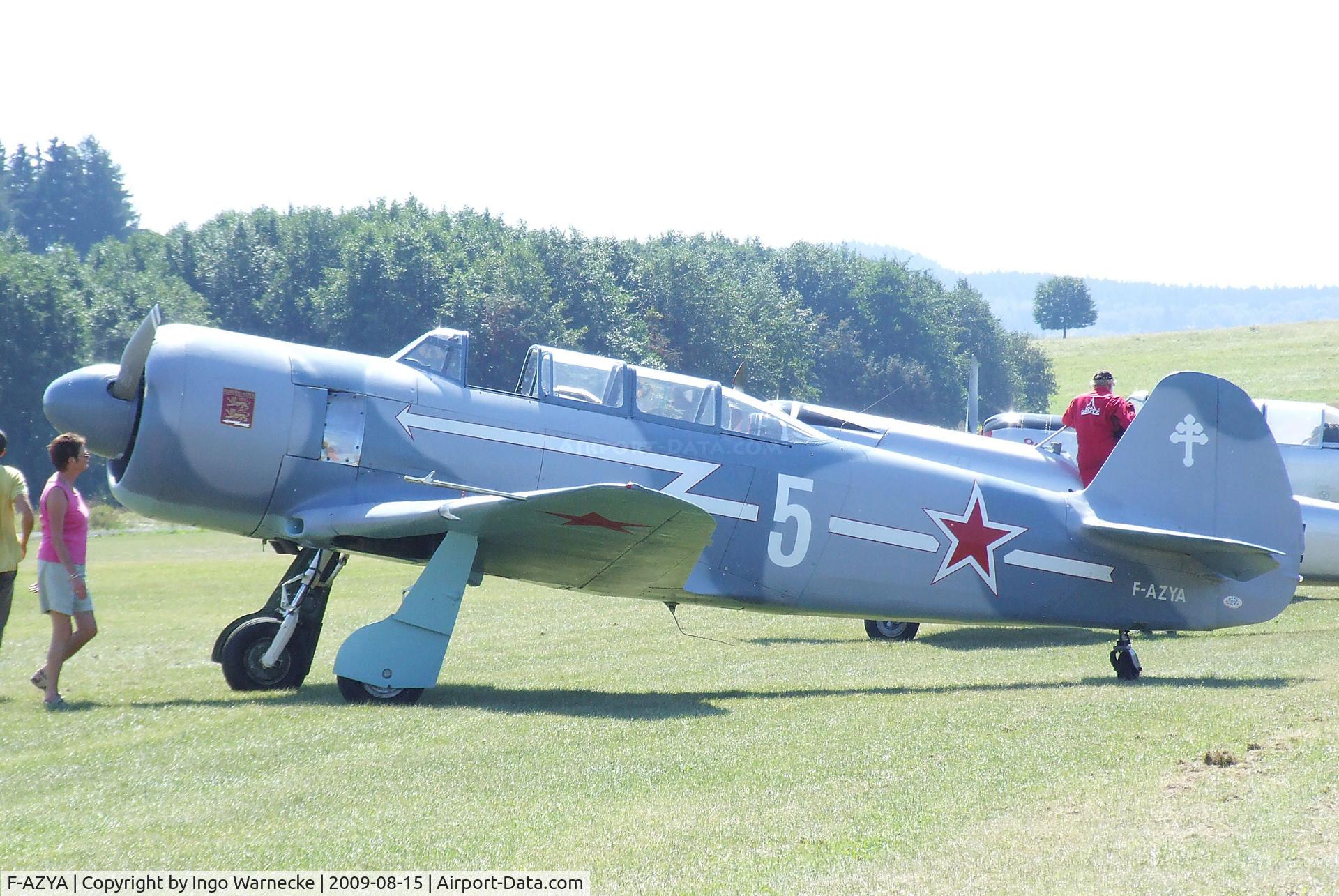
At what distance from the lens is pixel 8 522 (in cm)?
901

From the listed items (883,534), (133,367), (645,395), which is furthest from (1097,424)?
(133,367)

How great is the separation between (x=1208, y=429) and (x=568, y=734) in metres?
6.29

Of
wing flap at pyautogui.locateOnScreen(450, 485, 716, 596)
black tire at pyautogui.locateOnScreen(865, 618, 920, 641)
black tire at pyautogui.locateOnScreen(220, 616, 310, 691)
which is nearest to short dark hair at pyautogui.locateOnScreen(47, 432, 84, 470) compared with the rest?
black tire at pyautogui.locateOnScreen(220, 616, 310, 691)

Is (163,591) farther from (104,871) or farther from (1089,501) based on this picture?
(104,871)

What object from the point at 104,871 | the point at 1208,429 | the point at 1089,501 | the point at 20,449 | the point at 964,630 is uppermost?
the point at 1208,429

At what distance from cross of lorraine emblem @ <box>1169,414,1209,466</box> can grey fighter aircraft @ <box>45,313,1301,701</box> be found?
2 centimetres

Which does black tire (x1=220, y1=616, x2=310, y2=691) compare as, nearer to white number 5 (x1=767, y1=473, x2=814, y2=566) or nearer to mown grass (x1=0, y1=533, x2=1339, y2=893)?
mown grass (x1=0, y1=533, x2=1339, y2=893)

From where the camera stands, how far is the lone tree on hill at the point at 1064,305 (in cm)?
17012

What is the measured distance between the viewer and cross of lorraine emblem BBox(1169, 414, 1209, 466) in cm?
1036

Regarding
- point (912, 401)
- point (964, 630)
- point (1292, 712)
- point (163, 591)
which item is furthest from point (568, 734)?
point (912, 401)

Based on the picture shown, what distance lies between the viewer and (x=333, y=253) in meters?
61.7

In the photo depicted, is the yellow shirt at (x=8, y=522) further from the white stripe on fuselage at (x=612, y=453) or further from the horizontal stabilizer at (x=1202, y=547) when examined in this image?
the horizontal stabilizer at (x=1202, y=547)

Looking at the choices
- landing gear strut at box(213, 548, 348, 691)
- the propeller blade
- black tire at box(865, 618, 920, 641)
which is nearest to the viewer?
the propeller blade

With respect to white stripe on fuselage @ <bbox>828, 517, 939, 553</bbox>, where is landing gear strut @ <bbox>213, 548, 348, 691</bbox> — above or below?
below
